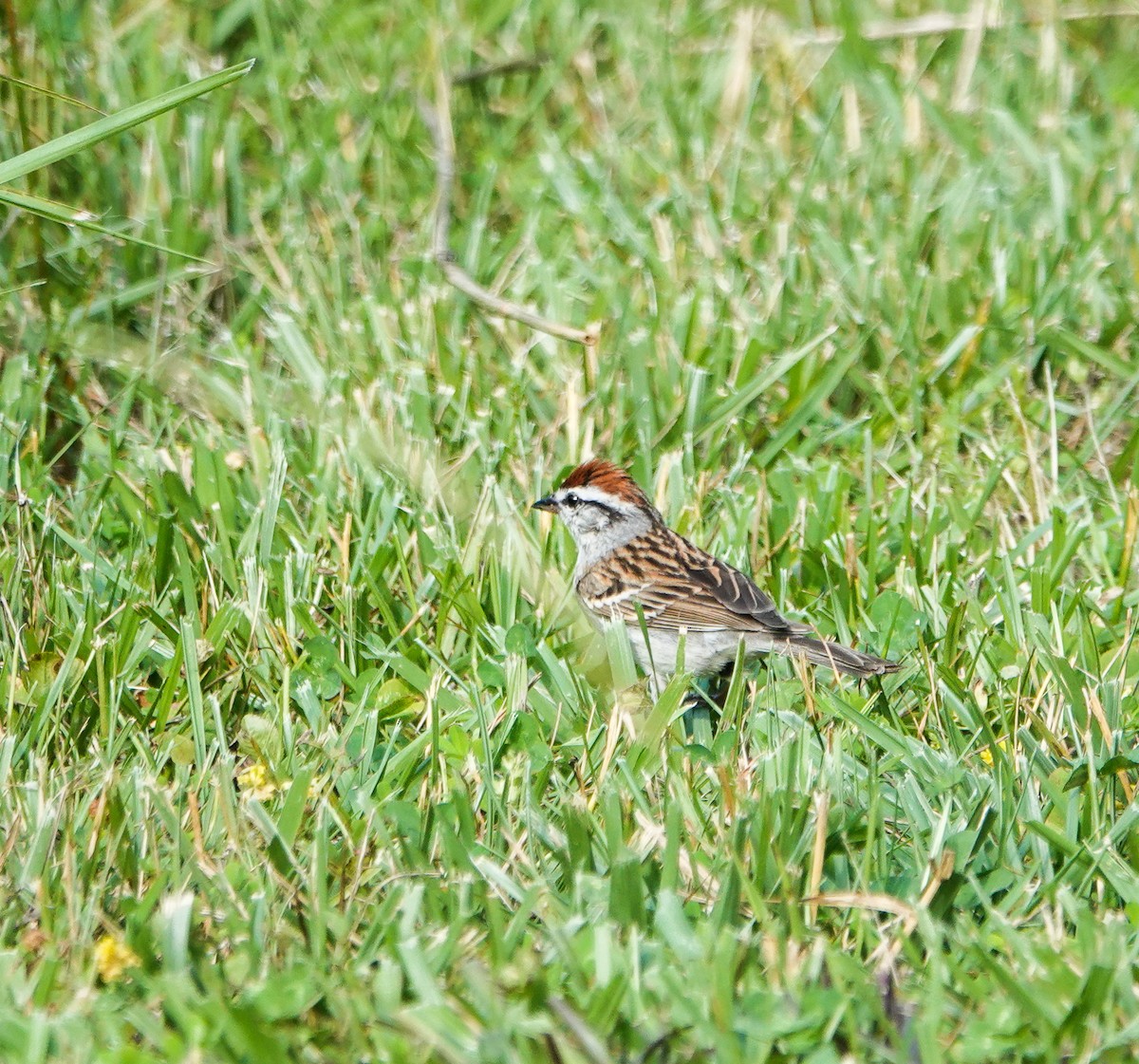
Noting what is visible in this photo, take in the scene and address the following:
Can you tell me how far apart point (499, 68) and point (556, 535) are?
3237 mm

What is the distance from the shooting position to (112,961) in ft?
9.67

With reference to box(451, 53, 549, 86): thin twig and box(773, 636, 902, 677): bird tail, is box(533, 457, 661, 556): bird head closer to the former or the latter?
box(773, 636, 902, 677): bird tail

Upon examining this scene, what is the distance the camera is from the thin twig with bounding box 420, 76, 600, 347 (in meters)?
5.60

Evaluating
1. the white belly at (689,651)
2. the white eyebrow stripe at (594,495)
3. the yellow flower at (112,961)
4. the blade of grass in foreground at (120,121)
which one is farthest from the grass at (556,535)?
the blade of grass in foreground at (120,121)

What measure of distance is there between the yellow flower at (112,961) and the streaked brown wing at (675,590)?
1900 millimetres

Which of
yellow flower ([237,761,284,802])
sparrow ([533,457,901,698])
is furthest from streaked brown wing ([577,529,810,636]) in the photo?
yellow flower ([237,761,284,802])

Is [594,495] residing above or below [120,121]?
below

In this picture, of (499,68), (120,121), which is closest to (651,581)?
(120,121)

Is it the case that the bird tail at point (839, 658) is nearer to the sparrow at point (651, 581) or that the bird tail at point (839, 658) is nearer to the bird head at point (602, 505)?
the sparrow at point (651, 581)

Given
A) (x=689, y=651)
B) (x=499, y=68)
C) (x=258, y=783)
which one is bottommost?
(x=689, y=651)

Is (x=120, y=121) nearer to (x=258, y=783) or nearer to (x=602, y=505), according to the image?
(x=258, y=783)

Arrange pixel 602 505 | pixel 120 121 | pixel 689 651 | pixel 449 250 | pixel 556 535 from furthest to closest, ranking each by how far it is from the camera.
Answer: pixel 449 250
pixel 556 535
pixel 602 505
pixel 689 651
pixel 120 121

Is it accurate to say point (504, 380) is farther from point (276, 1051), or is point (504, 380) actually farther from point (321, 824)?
point (276, 1051)

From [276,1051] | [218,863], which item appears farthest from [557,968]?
[218,863]
